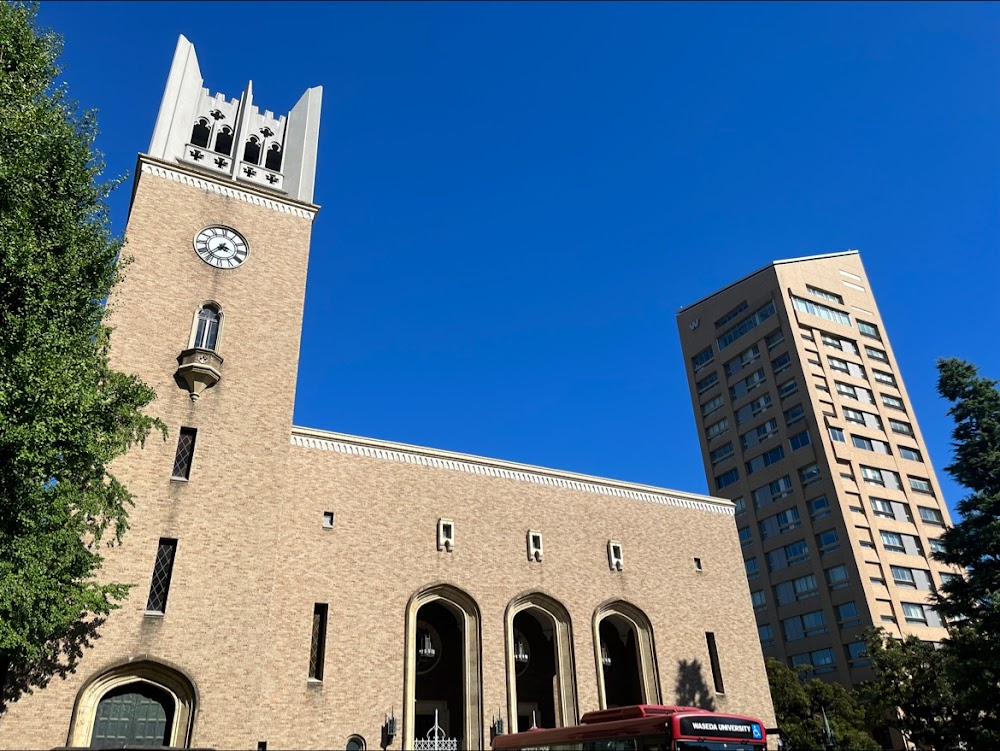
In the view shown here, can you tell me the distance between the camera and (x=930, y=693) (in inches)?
1007

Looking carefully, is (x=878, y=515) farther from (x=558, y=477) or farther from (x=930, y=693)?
(x=558, y=477)

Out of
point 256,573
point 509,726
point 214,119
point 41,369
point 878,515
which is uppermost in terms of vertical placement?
point 214,119

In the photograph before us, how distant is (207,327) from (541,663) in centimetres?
1414

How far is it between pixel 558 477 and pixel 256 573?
442 inches

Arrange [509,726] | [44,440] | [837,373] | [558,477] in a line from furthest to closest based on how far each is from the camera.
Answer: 1. [837,373]
2. [558,477]
3. [509,726]
4. [44,440]

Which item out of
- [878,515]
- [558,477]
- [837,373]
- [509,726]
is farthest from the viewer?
[837,373]

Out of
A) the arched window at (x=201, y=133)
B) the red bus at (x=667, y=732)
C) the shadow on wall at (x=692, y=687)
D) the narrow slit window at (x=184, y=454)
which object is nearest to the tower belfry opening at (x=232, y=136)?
the arched window at (x=201, y=133)

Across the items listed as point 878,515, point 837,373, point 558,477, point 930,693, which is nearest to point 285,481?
point 558,477

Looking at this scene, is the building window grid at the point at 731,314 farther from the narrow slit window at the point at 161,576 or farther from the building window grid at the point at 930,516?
the narrow slit window at the point at 161,576

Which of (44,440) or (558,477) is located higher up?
(558,477)

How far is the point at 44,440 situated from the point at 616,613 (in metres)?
17.4

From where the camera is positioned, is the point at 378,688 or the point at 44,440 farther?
the point at 378,688

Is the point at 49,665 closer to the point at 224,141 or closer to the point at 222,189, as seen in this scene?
the point at 222,189

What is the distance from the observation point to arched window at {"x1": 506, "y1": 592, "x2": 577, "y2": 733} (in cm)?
2120
